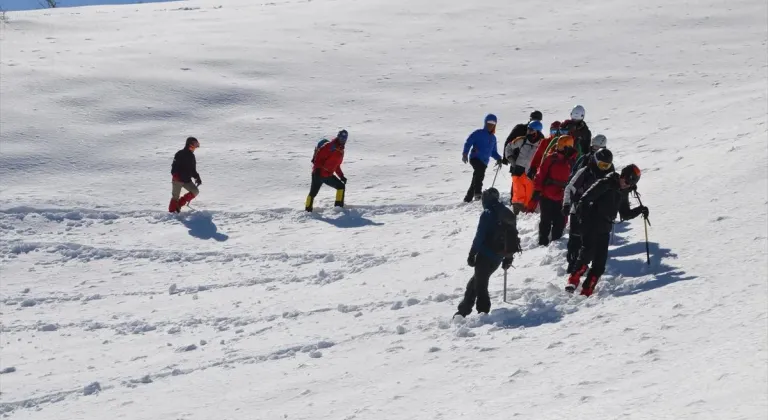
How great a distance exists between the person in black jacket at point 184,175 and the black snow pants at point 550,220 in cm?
686

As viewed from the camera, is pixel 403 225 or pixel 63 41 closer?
pixel 403 225

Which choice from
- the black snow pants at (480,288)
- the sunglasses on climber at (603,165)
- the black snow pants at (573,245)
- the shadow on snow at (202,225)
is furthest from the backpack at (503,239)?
the shadow on snow at (202,225)

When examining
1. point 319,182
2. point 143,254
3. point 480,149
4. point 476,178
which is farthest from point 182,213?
point 480,149

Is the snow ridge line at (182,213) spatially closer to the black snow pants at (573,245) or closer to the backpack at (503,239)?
the black snow pants at (573,245)

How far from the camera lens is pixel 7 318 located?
1297 cm

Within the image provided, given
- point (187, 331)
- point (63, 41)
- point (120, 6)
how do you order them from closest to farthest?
point (187, 331)
point (63, 41)
point (120, 6)

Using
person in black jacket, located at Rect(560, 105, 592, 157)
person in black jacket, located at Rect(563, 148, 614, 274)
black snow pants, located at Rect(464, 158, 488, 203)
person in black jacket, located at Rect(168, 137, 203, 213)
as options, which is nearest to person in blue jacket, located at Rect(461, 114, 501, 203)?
black snow pants, located at Rect(464, 158, 488, 203)

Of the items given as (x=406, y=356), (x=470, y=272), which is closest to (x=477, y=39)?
(x=470, y=272)

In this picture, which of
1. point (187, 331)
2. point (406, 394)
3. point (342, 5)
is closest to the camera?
point (406, 394)

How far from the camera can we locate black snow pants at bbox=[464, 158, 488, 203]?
16109 millimetres

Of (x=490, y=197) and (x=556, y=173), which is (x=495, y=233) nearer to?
(x=490, y=197)

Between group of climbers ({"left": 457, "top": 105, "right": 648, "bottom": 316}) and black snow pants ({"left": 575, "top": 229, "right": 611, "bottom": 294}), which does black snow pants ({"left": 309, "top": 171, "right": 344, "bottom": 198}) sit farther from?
black snow pants ({"left": 575, "top": 229, "right": 611, "bottom": 294})

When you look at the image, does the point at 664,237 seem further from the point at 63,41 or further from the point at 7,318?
the point at 63,41

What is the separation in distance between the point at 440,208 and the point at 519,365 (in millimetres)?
8091
